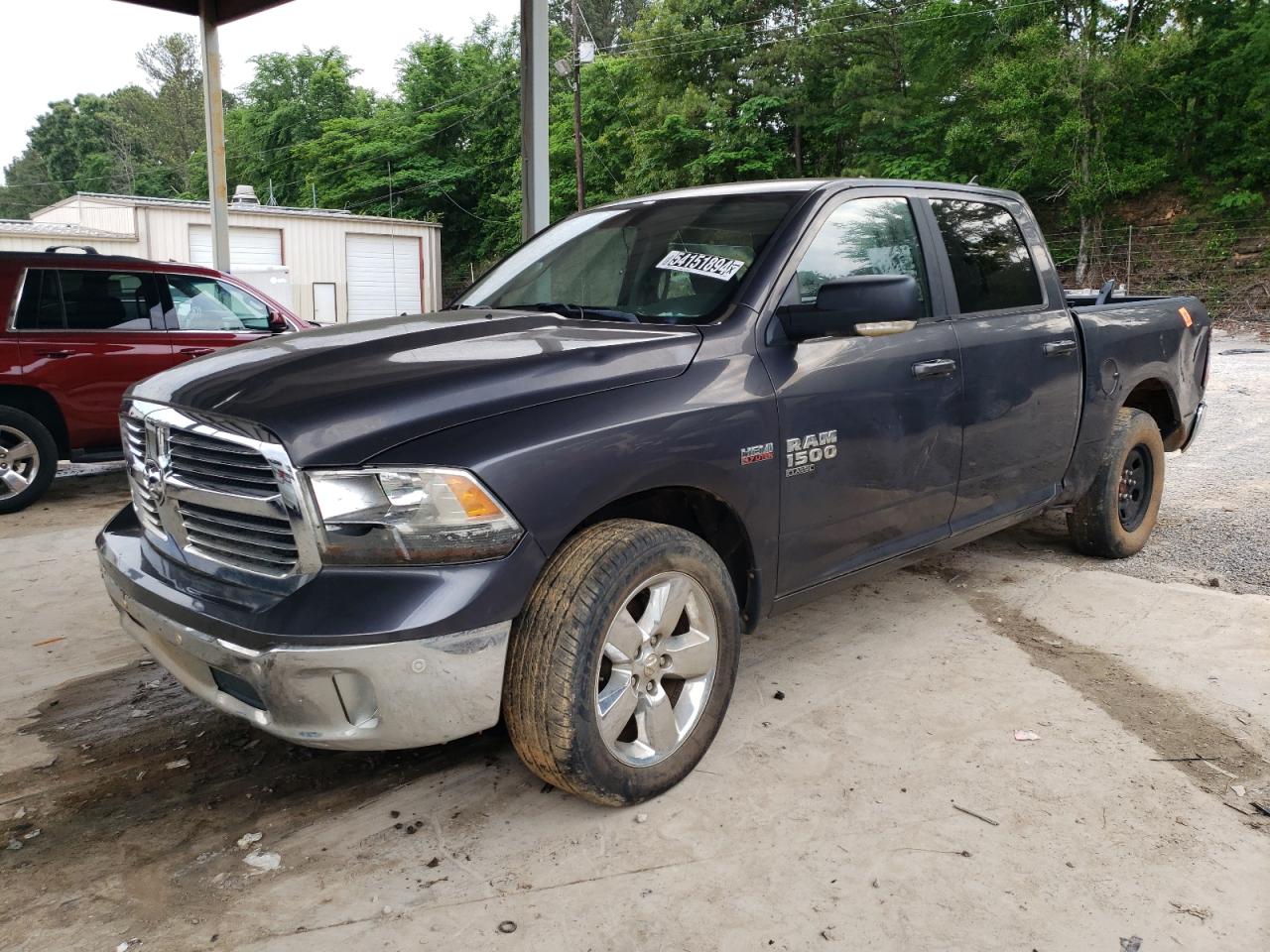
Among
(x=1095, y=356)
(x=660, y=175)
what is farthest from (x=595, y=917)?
(x=660, y=175)

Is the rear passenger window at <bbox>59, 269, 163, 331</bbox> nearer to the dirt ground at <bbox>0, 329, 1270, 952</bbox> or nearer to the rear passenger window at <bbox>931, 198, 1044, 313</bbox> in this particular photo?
the dirt ground at <bbox>0, 329, 1270, 952</bbox>

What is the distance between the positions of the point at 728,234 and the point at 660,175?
107 feet

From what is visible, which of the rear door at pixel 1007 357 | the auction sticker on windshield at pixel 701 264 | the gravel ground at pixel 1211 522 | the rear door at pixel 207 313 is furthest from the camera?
the rear door at pixel 207 313

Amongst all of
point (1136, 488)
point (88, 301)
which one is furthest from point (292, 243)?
point (1136, 488)

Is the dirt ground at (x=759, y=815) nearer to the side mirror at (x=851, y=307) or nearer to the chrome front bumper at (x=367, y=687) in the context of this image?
the chrome front bumper at (x=367, y=687)

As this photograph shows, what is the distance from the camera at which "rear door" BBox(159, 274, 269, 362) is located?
750 centimetres

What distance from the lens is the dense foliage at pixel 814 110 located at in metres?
23.7

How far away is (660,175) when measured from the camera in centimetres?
3444

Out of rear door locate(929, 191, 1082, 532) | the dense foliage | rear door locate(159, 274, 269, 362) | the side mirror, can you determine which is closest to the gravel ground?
rear door locate(929, 191, 1082, 532)

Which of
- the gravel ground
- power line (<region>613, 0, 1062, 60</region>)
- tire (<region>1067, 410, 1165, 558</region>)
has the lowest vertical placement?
the gravel ground

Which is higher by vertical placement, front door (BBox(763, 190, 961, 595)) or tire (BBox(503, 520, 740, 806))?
front door (BBox(763, 190, 961, 595))

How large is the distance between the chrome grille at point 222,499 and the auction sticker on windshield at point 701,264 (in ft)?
5.17

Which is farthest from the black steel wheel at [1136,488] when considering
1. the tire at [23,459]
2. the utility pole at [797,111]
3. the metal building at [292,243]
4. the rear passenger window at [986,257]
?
the utility pole at [797,111]

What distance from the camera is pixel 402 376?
2.54 metres
